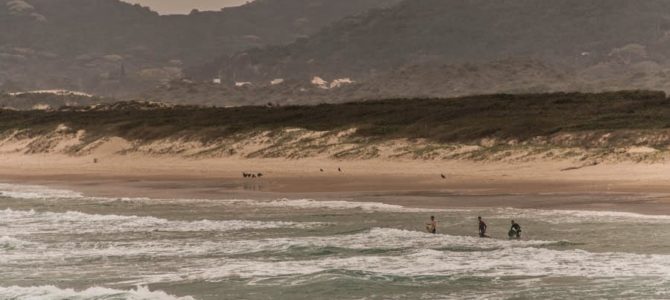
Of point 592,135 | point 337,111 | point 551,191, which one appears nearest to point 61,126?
point 337,111

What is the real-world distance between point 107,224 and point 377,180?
60.3 feet

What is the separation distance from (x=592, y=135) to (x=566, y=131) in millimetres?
2590

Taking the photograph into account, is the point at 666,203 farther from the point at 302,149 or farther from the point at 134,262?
the point at 302,149

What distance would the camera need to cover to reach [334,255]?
2558cm

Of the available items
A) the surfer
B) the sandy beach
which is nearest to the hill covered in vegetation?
the sandy beach

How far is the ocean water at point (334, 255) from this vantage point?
2100 cm

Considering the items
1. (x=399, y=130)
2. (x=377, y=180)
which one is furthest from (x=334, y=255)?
(x=399, y=130)

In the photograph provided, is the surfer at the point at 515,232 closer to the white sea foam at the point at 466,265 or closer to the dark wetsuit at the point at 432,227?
the white sea foam at the point at 466,265

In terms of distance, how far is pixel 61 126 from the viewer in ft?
289

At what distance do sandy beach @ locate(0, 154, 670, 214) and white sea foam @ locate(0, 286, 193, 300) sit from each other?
55.6 feet

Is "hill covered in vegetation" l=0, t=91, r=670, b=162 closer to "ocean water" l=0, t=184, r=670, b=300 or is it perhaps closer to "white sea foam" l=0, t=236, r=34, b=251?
"ocean water" l=0, t=184, r=670, b=300

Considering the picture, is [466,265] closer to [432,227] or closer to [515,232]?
[515,232]

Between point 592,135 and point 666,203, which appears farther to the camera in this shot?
point 592,135

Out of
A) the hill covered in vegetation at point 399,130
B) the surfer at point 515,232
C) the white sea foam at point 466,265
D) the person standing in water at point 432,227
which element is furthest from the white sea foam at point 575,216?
the hill covered in vegetation at point 399,130
